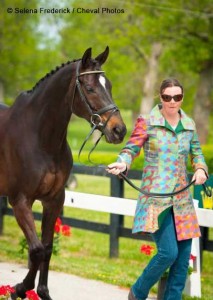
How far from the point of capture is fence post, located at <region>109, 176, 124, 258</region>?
924 centimetres

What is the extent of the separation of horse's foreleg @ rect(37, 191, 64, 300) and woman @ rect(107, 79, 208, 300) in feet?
3.11

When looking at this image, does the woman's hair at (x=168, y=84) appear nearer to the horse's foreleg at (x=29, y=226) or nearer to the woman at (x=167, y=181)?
the woman at (x=167, y=181)

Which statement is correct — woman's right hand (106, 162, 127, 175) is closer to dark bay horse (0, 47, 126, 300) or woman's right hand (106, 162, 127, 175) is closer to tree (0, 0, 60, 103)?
dark bay horse (0, 47, 126, 300)

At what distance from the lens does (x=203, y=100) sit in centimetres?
Result: 3222

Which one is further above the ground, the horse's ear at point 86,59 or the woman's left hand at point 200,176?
the horse's ear at point 86,59

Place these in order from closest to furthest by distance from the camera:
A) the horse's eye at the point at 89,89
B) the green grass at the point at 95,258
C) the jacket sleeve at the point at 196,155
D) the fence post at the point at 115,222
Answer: the jacket sleeve at the point at 196,155
the horse's eye at the point at 89,89
the green grass at the point at 95,258
the fence post at the point at 115,222

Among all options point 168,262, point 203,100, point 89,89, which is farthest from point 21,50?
→ point 168,262

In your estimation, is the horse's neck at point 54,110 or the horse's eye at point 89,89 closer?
the horse's eye at point 89,89

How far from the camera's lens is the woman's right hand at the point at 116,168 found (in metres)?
5.11

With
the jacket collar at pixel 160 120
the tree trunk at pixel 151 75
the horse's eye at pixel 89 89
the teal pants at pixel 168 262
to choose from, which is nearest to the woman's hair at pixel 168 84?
the jacket collar at pixel 160 120

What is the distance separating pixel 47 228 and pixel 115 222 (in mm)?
3207

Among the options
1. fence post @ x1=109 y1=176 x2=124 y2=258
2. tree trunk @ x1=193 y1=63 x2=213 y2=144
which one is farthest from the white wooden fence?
tree trunk @ x1=193 y1=63 x2=213 y2=144

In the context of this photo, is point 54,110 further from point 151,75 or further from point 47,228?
point 151,75

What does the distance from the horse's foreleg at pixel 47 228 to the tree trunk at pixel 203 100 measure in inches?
1021
